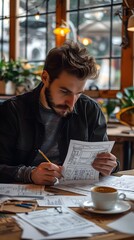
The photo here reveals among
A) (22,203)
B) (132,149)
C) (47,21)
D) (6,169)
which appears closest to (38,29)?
(47,21)

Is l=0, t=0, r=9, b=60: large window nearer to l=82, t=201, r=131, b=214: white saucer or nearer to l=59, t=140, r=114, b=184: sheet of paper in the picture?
l=59, t=140, r=114, b=184: sheet of paper

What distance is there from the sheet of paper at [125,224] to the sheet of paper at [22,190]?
334 mm

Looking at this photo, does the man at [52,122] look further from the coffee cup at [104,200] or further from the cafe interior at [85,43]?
the cafe interior at [85,43]

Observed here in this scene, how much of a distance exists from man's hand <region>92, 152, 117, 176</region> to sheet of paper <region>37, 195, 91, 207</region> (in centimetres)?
25

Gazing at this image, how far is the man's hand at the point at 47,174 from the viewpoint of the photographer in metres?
1.47

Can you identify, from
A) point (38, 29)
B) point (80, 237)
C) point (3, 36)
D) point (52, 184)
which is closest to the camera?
point (80, 237)

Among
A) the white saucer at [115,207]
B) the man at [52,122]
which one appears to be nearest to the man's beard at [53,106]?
the man at [52,122]

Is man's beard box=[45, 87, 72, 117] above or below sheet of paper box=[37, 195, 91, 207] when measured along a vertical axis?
above

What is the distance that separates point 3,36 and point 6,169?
4.10 m

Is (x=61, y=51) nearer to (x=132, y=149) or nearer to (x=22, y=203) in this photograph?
(x=22, y=203)

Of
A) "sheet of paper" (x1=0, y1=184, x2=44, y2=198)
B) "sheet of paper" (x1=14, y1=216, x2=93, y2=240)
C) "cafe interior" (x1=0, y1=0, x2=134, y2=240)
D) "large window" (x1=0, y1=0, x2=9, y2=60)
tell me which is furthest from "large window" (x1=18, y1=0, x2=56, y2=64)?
"sheet of paper" (x1=14, y1=216, x2=93, y2=240)

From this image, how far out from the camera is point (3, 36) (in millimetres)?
5383

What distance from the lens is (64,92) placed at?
165 centimetres

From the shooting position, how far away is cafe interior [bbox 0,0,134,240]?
12.3 ft
